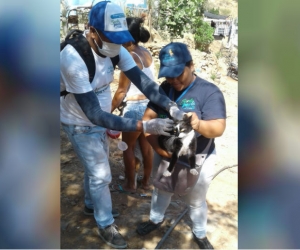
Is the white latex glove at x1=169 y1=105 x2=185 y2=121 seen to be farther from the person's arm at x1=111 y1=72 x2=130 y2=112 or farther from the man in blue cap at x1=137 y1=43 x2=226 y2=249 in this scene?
the person's arm at x1=111 y1=72 x2=130 y2=112

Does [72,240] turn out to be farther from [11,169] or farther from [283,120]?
[283,120]

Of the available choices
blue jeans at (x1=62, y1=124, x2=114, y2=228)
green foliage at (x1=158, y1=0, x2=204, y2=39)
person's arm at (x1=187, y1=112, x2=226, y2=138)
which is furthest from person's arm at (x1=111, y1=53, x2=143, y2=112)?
green foliage at (x1=158, y1=0, x2=204, y2=39)

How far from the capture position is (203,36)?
50.6 ft

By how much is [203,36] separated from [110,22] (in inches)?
541

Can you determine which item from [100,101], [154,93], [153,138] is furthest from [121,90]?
[153,138]

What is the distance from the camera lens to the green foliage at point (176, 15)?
13.9 meters

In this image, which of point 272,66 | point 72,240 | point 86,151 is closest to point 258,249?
point 272,66

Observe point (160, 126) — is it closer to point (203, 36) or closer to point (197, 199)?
point (197, 199)

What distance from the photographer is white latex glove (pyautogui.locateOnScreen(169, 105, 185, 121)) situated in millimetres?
2258

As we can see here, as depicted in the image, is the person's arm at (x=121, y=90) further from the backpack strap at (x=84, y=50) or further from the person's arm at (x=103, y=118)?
the person's arm at (x=103, y=118)

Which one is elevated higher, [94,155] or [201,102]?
[201,102]

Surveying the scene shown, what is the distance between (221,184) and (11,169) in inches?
140

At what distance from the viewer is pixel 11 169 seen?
4.52 ft

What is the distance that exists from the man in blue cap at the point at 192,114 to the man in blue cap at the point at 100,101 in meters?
0.11
